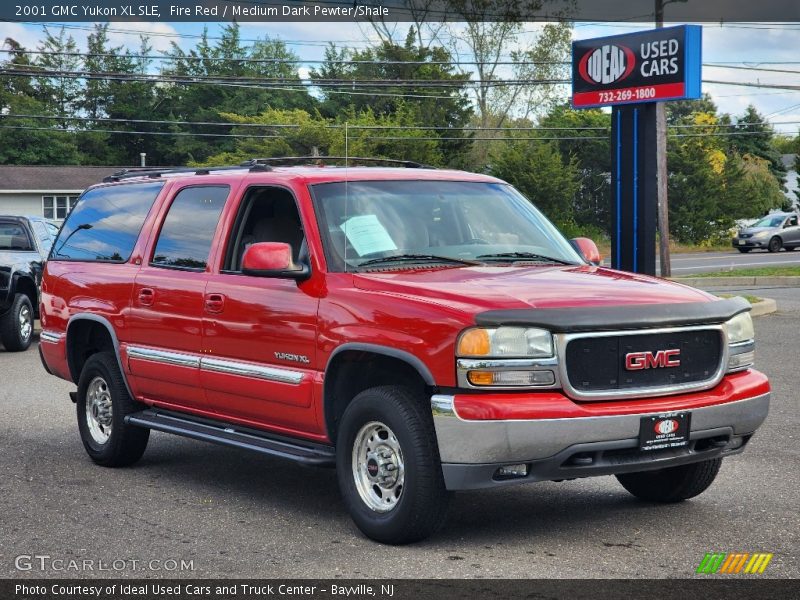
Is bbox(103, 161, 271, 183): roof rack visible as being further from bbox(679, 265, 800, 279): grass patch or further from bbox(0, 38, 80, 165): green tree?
bbox(0, 38, 80, 165): green tree

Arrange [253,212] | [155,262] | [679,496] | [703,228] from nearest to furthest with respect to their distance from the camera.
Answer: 1. [679,496]
2. [253,212]
3. [155,262]
4. [703,228]

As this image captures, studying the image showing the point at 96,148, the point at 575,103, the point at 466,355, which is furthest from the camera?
the point at 96,148

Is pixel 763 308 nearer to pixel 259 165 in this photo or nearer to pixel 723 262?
pixel 259 165

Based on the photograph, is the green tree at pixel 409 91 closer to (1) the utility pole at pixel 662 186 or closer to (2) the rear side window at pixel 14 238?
(1) the utility pole at pixel 662 186

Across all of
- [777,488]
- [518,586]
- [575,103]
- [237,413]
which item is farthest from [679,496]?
[575,103]

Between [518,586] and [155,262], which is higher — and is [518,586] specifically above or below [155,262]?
below

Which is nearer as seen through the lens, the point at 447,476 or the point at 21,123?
the point at 447,476

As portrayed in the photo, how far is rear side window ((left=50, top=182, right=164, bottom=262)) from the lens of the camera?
848cm

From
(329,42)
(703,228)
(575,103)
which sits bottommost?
(703,228)

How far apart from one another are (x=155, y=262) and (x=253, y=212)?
0.97 metres

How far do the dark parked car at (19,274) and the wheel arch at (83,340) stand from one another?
27.2 feet

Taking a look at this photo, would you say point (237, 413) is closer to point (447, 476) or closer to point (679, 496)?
point (447, 476)

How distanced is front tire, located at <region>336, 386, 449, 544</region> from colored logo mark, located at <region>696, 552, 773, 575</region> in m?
1.25

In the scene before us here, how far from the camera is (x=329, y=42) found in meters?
58.2
